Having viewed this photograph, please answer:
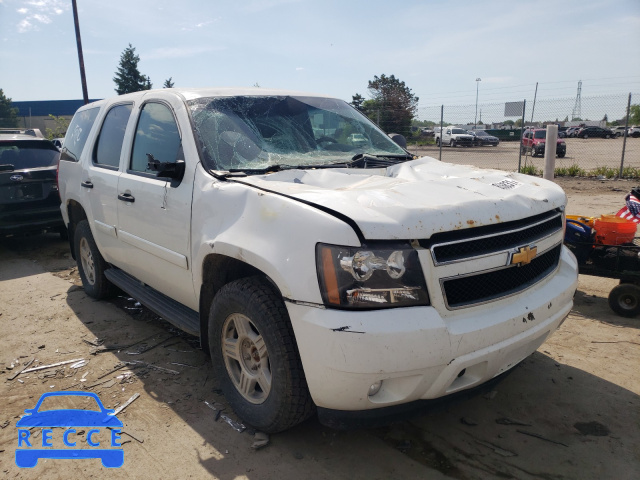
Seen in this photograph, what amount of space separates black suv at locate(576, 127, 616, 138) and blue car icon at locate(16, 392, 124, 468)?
46.6m

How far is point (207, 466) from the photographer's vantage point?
99.9 inches

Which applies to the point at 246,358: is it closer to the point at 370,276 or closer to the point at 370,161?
the point at 370,276

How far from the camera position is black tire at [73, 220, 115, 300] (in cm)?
482

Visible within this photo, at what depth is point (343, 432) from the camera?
111 inches

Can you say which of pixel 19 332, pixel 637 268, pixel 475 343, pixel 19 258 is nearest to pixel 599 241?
pixel 637 268

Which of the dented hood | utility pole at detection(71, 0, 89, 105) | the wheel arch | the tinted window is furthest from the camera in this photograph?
utility pole at detection(71, 0, 89, 105)

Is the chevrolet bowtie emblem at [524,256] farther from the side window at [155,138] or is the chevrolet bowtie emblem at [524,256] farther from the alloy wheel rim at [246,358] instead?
the side window at [155,138]

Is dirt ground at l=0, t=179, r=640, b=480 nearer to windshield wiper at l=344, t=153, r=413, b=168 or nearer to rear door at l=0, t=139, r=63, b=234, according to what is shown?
windshield wiper at l=344, t=153, r=413, b=168

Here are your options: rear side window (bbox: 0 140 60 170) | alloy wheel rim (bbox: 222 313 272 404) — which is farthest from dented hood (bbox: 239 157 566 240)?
rear side window (bbox: 0 140 60 170)

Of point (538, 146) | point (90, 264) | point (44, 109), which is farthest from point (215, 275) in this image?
point (44, 109)

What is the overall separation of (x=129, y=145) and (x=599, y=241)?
13.8 feet

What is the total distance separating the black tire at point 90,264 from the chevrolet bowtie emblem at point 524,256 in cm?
384

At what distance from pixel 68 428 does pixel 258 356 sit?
1.27 metres

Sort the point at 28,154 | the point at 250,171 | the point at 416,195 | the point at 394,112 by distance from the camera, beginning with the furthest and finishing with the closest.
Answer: the point at 394,112
the point at 28,154
the point at 250,171
the point at 416,195
